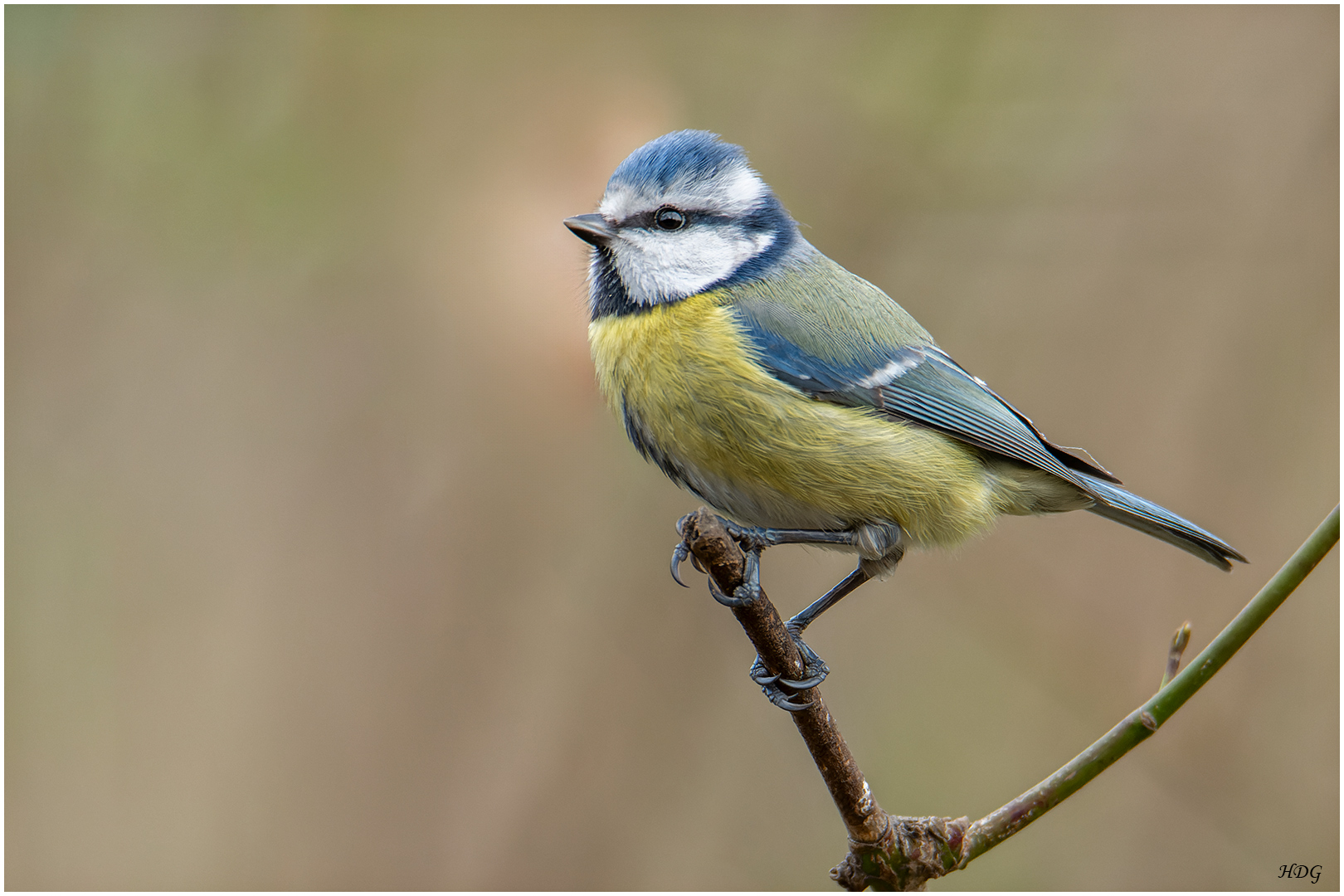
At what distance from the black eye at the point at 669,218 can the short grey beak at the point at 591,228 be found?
0.12 meters

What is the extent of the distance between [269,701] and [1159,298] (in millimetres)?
3473

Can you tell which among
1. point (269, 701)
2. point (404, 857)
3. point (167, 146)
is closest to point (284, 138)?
point (167, 146)

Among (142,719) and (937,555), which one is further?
(142,719)

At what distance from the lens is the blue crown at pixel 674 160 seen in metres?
2.48

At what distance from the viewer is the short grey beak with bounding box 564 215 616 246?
2.47 metres

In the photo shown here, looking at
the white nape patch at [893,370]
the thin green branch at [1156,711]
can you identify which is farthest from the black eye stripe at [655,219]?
the thin green branch at [1156,711]

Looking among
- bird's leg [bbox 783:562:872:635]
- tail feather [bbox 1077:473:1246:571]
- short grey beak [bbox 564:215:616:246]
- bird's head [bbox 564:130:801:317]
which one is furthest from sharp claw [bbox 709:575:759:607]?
tail feather [bbox 1077:473:1246:571]

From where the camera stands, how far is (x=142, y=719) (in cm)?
351

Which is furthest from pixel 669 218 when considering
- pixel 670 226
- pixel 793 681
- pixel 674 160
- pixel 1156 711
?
pixel 1156 711

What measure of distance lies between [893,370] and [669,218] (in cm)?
66

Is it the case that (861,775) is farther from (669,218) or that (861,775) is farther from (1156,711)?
(669,218)

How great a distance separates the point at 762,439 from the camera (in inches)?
88.0

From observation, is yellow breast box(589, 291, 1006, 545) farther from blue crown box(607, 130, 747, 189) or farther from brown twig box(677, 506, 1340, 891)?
brown twig box(677, 506, 1340, 891)

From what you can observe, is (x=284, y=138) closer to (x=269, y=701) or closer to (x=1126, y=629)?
(x=269, y=701)
